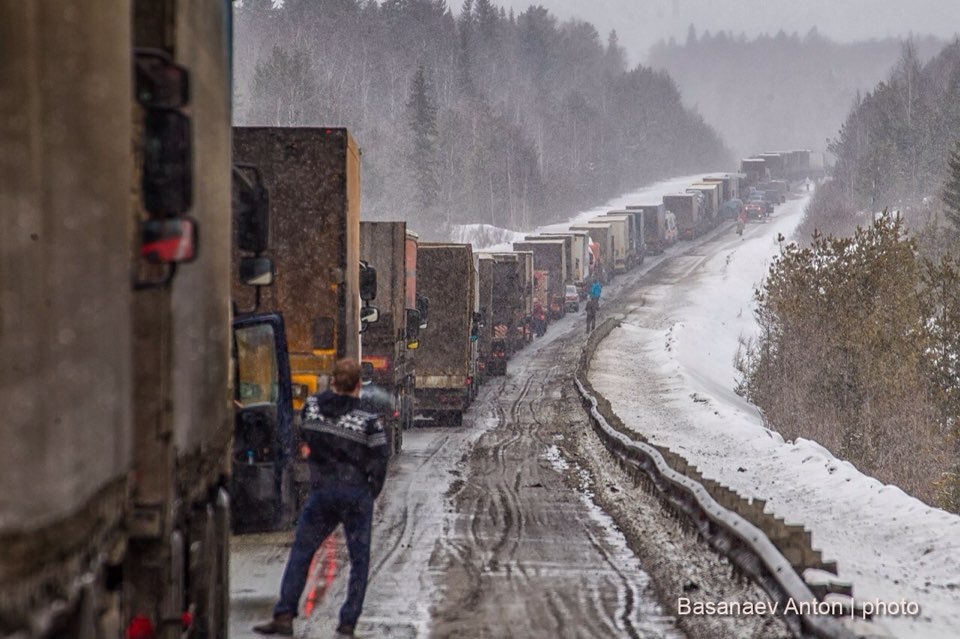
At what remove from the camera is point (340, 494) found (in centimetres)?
829

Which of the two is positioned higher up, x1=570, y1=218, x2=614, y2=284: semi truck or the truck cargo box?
the truck cargo box

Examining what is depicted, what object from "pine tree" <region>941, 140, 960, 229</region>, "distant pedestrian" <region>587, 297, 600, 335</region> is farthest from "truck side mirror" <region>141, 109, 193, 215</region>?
"pine tree" <region>941, 140, 960, 229</region>

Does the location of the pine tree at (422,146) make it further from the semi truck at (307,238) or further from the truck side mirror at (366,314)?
the semi truck at (307,238)

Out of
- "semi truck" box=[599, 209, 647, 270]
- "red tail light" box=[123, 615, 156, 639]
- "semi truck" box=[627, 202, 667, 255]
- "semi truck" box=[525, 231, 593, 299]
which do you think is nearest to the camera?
"red tail light" box=[123, 615, 156, 639]

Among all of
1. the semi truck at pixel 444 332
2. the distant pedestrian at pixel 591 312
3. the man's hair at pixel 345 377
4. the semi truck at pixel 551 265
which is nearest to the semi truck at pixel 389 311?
the semi truck at pixel 444 332

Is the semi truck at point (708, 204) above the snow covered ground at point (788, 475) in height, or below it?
above

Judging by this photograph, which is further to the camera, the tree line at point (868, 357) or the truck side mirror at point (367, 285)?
the tree line at point (868, 357)

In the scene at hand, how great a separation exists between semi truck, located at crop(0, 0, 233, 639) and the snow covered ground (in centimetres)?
515

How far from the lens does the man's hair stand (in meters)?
8.41

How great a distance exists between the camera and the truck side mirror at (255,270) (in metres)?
7.92

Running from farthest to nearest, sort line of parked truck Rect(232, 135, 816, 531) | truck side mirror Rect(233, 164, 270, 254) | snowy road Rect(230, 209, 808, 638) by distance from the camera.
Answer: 1. line of parked truck Rect(232, 135, 816, 531)
2. snowy road Rect(230, 209, 808, 638)
3. truck side mirror Rect(233, 164, 270, 254)

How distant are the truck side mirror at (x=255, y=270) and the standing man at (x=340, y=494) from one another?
833 mm

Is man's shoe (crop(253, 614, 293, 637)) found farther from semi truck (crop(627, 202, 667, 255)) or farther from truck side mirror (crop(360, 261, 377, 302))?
semi truck (crop(627, 202, 667, 255))

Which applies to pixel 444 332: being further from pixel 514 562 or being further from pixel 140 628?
pixel 140 628
